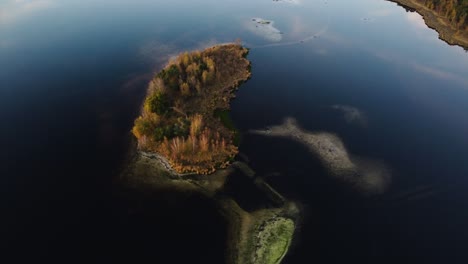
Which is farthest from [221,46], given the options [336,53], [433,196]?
[433,196]

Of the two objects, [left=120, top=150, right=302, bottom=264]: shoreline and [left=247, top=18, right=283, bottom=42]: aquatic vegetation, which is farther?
[left=247, top=18, right=283, bottom=42]: aquatic vegetation

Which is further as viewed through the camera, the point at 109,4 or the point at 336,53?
the point at 109,4

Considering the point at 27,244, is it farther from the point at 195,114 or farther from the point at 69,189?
the point at 195,114

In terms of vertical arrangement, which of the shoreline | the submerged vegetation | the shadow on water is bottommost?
the shadow on water

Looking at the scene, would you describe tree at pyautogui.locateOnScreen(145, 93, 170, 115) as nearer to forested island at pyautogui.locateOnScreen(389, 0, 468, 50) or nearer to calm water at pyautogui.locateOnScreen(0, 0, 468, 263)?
calm water at pyautogui.locateOnScreen(0, 0, 468, 263)

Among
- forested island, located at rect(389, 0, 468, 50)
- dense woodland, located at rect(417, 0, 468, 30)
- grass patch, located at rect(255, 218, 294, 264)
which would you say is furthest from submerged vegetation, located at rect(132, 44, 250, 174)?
dense woodland, located at rect(417, 0, 468, 30)

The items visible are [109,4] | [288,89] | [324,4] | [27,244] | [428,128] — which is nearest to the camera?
[27,244]
